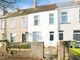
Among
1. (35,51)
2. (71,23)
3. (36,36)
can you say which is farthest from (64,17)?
(35,51)

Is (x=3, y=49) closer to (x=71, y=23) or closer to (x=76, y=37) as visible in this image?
(x=76, y=37)

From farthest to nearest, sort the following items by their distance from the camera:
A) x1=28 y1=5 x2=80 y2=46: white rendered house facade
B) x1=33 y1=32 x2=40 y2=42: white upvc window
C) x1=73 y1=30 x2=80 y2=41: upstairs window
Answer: x1=33 y1=32 x2=40 y2=42: white upvc window, x1=28 y1=5 x2=80 y2=46: white rendered house facade, x1=73 y1=30 x2=80 y2=41: upstairs window

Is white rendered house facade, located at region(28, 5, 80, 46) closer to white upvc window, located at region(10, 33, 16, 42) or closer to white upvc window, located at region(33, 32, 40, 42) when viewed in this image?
white upvc window, located at region(33, 32, 40, 42)

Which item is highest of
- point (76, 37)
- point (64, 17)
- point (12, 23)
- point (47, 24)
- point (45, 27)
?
point (64, 17)

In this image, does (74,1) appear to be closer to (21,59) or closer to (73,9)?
(73,9)

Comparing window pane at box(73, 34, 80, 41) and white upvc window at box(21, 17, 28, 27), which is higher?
white upvc window at box(21, 17, 28, 27)

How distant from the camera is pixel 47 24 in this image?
146ft

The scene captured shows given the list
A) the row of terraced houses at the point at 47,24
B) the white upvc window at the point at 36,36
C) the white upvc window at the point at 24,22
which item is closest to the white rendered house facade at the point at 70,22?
the row of terraced houses at the point at 47,24

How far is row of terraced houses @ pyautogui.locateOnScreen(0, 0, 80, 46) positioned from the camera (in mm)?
41531

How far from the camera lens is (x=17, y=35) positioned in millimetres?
51531

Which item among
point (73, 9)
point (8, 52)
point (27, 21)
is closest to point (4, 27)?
point (27, 21)

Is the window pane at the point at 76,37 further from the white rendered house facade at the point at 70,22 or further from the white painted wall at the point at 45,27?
the white painted wall at the point at 45,27

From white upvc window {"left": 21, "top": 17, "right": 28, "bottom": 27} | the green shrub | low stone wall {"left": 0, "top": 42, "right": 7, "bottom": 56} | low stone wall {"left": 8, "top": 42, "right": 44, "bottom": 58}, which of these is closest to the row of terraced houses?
white upvc window {"left": 21, "top": 17, "right": 28, "bottom": 27}

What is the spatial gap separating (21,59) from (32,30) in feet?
77.0
